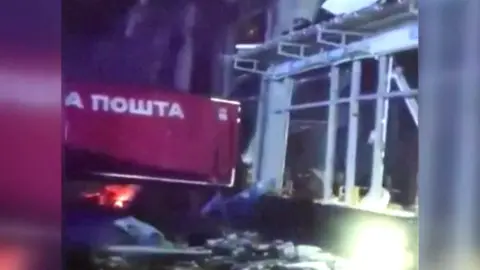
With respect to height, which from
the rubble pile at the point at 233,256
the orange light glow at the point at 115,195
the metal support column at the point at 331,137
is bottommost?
the rubble pile at the point at 233,256

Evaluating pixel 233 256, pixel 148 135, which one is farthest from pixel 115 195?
pixel 233 256

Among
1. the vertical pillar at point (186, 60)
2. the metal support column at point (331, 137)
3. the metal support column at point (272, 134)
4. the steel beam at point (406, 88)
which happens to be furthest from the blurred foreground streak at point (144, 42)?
the steel beam at point (406, 88)

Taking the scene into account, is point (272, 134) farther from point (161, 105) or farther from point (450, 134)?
point (450, 134)

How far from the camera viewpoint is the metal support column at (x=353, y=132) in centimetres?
150

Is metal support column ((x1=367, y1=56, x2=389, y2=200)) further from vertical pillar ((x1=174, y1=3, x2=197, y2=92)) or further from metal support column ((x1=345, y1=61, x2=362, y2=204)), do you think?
vertical pillar ((x1=174, y1=3, x2=197, y2=92))

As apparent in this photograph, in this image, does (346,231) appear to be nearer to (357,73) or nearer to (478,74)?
(357,73)

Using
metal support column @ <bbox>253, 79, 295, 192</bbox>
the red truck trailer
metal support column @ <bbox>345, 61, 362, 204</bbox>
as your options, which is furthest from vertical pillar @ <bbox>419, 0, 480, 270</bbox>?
the red truck trailer

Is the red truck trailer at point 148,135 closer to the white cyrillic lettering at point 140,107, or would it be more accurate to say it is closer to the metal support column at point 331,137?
the white cyrillic lettering at point 140,107

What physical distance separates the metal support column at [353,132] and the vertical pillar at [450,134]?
0.49ft

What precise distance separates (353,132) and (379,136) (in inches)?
2.1

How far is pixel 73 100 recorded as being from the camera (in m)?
1.39

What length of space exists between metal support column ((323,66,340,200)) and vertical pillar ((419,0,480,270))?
7.4 inches

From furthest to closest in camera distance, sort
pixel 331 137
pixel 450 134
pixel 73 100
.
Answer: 1. pixel 450 134
2. pixel 331 137
3. pixel 73 100

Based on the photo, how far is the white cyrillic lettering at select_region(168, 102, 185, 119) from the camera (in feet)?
4.65
